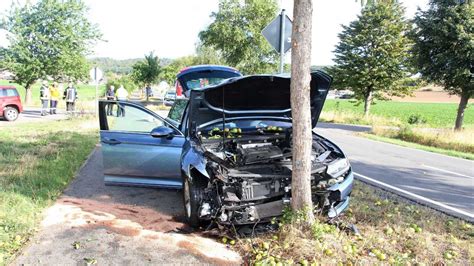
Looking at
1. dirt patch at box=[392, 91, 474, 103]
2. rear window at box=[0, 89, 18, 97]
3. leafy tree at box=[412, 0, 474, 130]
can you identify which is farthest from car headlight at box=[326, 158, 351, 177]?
dirt patch at box=[392, 91, 474, 103]

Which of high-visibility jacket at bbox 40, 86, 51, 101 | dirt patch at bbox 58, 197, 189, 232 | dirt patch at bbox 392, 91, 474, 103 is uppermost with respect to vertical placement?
dirt patch at bbox 392, 91, 474, 103

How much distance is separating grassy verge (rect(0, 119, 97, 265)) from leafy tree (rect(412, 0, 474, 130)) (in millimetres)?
15502

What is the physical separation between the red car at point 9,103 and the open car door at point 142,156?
1492 cm

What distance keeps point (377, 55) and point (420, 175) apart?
1995cm

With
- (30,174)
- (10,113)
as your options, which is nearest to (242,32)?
(10,113)

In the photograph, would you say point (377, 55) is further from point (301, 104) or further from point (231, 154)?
point (301, 104)

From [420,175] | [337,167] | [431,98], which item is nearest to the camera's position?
[337,167]

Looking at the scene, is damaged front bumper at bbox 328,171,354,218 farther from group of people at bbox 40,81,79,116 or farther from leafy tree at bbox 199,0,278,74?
leafy tree at bbox 199,0,278,74

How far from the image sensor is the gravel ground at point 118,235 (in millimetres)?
3727

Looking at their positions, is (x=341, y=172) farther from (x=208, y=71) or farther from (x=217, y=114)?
(x=208, y=71)

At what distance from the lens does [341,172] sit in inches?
176

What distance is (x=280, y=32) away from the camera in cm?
687

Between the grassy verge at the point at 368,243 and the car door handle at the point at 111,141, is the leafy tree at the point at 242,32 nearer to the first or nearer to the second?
the car door handle at the point at 111,141

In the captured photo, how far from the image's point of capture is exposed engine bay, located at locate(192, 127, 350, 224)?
4.08m
